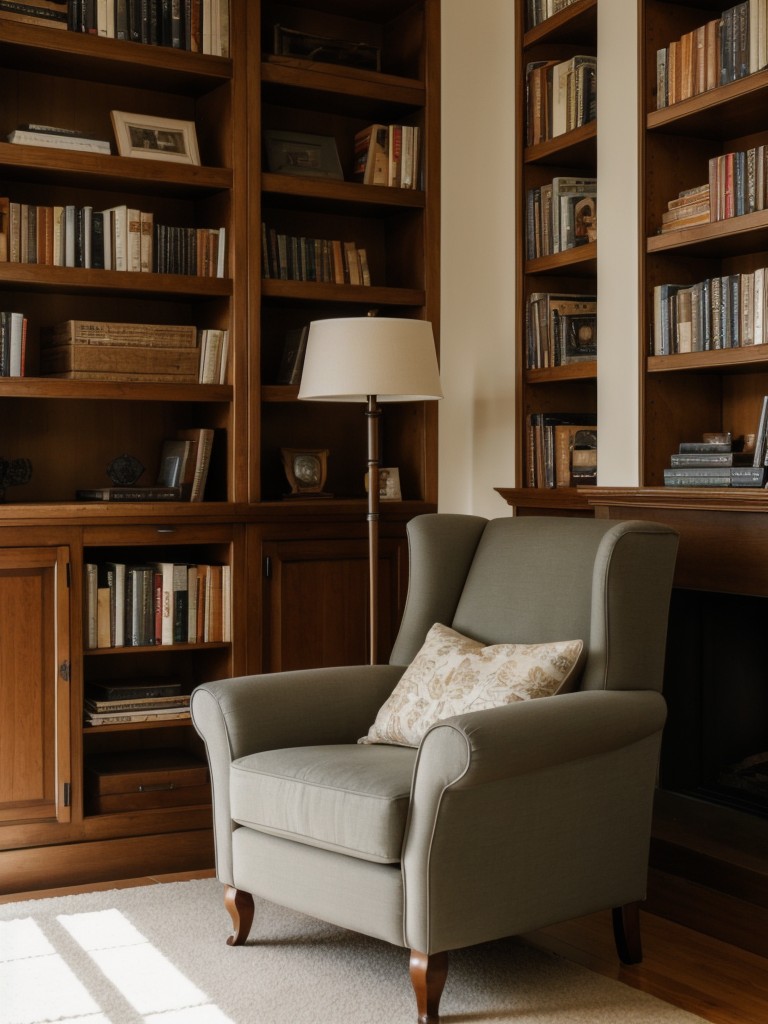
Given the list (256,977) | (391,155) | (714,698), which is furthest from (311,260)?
(256,977)

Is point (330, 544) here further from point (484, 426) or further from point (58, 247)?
point (58, 247)

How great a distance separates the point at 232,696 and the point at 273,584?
0.91 m

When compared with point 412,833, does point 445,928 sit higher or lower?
lower

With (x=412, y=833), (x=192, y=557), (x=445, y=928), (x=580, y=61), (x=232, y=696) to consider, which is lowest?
(x=445, y=928)

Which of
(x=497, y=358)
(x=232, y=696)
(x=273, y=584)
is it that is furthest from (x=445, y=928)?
(x=497, y=358)

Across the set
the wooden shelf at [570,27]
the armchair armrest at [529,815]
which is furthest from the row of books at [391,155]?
the armchair armrest at [529,815]

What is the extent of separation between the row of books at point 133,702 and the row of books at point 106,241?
4.02 ft

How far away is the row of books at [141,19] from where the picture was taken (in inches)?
137

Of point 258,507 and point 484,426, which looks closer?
point 258,507

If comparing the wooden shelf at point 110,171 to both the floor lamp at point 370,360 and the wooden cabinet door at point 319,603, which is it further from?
the wooden cabinet door at point 319,603

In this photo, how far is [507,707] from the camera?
252 centimetres

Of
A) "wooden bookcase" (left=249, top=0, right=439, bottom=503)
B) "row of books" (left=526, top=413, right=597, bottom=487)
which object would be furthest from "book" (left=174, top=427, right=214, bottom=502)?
"row of books" (left=526, top=413, right=597, bottom=487)

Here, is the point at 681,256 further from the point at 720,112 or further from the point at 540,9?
the point at 540,9

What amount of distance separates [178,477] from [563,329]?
4.13ft
